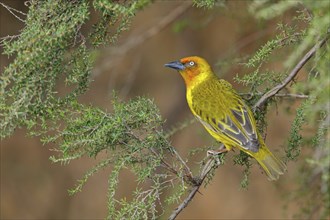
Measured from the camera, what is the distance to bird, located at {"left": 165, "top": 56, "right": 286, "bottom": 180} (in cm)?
336

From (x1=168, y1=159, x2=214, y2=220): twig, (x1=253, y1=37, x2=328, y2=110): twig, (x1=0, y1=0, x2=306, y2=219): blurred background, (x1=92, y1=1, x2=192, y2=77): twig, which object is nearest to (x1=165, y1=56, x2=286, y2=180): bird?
(x1=253, y1=37, x2=328, y2=110): twig

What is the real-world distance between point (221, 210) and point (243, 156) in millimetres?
4140

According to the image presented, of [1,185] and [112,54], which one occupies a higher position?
[112,54]

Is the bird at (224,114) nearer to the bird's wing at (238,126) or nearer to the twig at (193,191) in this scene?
the bird's wing at (238,126)

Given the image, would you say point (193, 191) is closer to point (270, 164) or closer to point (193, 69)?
point (270, 164)

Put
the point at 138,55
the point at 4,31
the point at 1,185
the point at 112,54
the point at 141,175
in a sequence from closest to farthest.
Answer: the point at 141,175, the point at 112,54, the point at 4,31, the point at 138,55, the point at 1,185

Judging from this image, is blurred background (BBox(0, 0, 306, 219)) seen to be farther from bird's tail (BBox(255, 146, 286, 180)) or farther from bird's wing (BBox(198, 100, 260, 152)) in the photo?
bird's tail (BBox(255, 146, 286, 180))

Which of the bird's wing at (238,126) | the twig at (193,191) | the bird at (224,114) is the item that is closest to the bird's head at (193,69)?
the bird at (224,114)

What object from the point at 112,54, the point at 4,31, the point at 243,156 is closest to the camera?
the point at 243,156

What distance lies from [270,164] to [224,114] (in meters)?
0.42

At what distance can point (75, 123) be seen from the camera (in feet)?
8.96

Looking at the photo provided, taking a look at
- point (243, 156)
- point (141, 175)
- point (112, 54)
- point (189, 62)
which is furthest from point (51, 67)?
point (112, 54)

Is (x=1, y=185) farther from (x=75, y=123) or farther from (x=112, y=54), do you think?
(x=75, y=123)

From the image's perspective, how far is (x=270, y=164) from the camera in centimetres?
337
